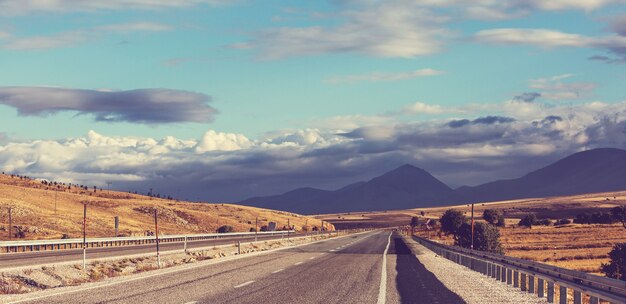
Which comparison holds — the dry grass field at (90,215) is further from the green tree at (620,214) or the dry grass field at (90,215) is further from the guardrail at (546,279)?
the green tree at (620,214)

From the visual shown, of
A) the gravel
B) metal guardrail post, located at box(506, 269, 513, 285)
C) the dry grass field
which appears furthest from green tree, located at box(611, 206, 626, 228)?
metal guardrail post, located at box(506, 269, 513, 285)

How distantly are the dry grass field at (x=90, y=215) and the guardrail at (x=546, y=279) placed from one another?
61.2 meters

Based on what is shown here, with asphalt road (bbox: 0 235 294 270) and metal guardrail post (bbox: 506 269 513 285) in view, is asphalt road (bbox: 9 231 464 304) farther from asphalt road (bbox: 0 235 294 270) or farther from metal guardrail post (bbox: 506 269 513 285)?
asphalt road (bbox: 0 235 294 270)

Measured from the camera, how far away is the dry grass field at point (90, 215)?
9448 cm

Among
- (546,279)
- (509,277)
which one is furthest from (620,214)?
(546,279)

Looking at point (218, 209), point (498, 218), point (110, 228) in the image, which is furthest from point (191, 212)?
point (498, 218)

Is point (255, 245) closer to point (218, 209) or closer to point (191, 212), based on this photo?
point (191, 212)

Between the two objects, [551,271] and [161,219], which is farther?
[161,219]

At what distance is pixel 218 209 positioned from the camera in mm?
187000

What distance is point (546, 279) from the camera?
63.7 feet

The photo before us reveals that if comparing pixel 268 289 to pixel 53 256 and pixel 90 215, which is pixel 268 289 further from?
pixel 90 215

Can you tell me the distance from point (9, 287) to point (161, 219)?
118907 millimetres

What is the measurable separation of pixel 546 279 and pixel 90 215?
106615 mm

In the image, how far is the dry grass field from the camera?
9448 centimetres
